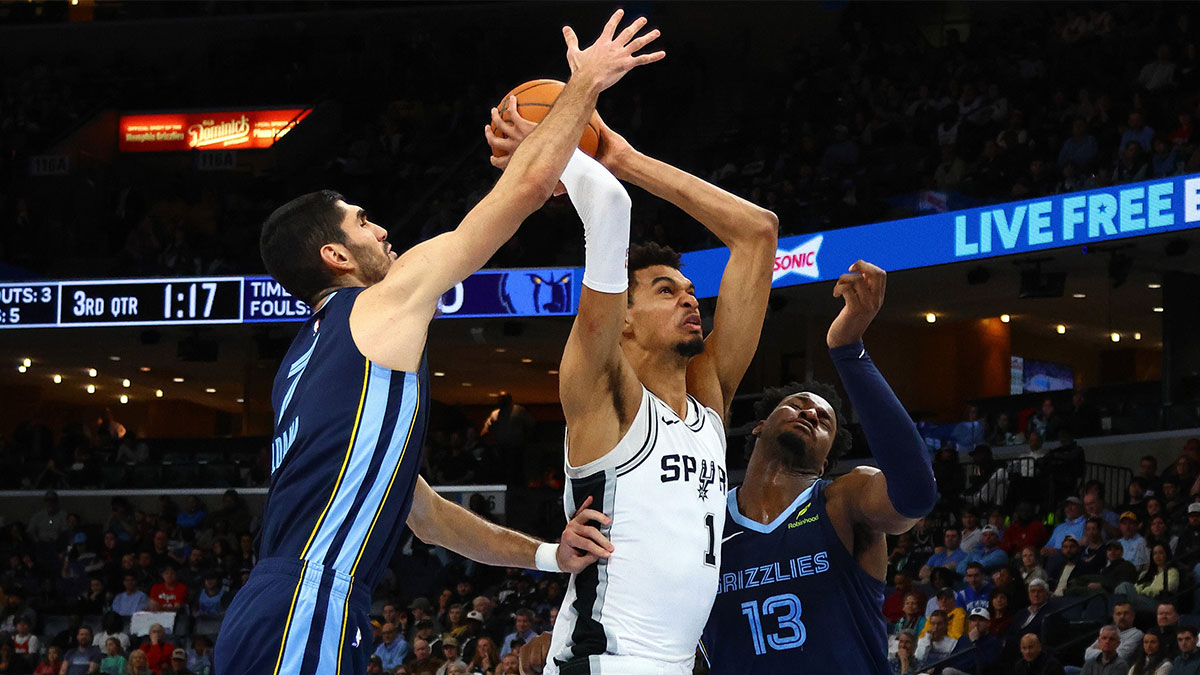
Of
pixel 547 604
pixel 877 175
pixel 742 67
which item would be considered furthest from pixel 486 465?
pixel 742 67

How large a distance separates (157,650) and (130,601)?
2.08 m

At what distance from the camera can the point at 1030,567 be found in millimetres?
12250

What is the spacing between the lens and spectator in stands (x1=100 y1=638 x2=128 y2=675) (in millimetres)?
15719

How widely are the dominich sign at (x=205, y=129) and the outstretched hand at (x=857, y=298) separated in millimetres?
22734

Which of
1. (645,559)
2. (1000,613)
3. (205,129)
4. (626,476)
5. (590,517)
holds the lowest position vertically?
(1000,613)

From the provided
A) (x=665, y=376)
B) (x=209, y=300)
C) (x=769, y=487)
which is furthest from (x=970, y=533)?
(x=209, y=300)

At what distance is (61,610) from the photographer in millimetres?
18766

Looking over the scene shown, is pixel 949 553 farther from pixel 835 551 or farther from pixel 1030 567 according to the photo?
pixel 835 551

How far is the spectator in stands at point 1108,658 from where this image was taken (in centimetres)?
1038

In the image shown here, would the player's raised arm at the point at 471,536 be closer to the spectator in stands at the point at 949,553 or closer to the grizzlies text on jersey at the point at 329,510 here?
the grizzlies text on jersey at the point at 329,510

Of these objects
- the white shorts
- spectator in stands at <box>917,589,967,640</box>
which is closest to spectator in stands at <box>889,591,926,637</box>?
spectator in stands at <box>917,589,967,640</box>

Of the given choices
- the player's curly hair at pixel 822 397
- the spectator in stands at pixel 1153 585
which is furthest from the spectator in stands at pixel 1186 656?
the player's curly hair at pixel 822 397

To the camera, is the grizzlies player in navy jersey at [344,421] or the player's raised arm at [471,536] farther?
the player's raised arm at [471,536]

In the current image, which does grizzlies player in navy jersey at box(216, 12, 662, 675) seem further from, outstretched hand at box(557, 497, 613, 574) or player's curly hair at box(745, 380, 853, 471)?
player's curly hair at box(745, 380, 853, 471)
